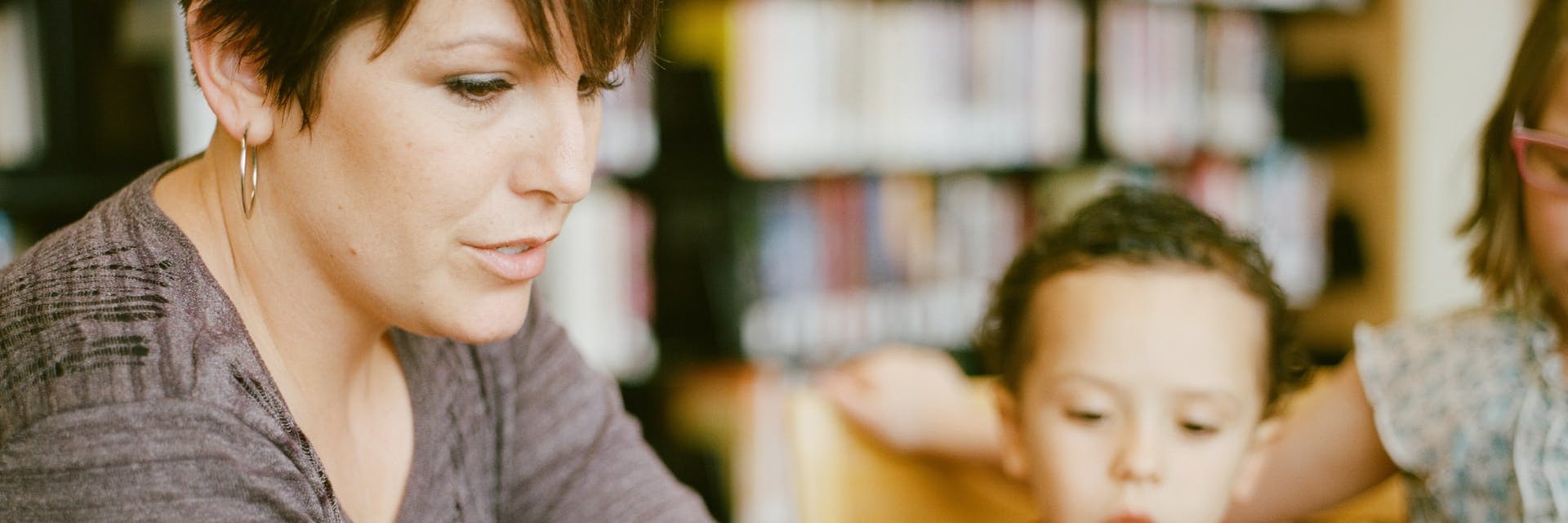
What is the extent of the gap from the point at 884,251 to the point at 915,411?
4.40ft

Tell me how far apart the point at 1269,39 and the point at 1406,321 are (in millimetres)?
2041

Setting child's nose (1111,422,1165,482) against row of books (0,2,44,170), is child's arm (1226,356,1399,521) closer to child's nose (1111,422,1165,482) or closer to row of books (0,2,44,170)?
child's nose (1111,422,1165,482)

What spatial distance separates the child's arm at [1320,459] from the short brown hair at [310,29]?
2.79 ft

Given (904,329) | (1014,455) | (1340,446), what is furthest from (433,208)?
(904,329)

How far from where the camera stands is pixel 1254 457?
119 cm

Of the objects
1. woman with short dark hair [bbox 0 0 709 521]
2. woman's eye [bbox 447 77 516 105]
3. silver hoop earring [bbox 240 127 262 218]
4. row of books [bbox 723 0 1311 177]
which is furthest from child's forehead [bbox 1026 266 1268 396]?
row of books [bbox 723 0 1311 177]

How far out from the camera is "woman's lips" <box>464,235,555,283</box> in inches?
33.6

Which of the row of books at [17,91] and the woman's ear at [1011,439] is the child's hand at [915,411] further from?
the row of books at [17,91]

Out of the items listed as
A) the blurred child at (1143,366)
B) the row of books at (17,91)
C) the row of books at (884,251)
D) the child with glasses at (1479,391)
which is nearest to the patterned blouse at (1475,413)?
the child with glasses at (1479,391)

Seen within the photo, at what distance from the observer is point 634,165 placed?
7.79ft

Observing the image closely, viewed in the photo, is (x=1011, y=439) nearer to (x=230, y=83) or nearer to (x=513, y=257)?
(x=513, y=257)

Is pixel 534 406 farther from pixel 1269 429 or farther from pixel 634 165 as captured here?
pixel 634 165

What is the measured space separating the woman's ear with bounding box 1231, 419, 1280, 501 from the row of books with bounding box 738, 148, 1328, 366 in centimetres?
114

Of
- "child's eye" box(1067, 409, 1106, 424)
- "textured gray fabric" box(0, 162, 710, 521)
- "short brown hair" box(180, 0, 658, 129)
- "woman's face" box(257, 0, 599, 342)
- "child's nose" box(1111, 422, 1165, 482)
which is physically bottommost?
"child's nose" box(1111, 422, 1165, 482)
